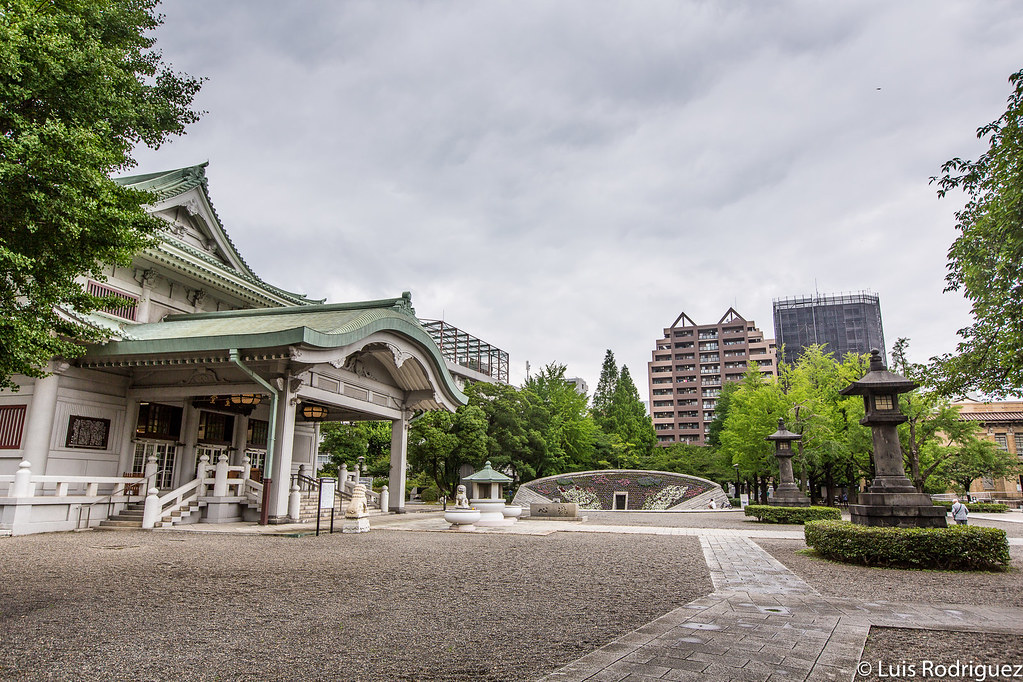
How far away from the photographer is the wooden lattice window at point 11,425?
14195mm

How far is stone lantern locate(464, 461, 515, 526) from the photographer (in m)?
18.1

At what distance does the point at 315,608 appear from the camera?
6.03 metres

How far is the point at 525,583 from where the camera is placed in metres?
7.73

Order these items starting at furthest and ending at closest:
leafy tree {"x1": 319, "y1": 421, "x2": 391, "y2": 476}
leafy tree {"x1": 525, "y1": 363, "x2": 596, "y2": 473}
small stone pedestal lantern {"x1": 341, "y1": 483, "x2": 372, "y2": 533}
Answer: leafy tree {"x1": 525, "y1": 363, "x2": 596, "y2": 473}
leafy tree {"x1": 319, "y1": 421, "x2": 391, "y2": 476}
small stone pedestal lantern {"x1": 341, "y1": 483, "x2": 372, "y2": 533}

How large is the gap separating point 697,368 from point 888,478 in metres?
84.9

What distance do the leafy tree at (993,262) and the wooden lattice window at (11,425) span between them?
62.3ft

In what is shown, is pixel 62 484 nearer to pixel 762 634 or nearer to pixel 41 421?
pixel 41 421

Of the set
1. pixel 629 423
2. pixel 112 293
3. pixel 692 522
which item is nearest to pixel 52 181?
pixel 112 293

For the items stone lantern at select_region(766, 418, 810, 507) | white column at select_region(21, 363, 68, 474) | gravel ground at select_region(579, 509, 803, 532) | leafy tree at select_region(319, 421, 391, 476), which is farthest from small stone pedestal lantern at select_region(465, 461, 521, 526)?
white column at select_region(21, 363, 68, 474)

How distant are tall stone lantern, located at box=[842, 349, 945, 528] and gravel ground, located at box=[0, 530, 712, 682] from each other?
3.29 metres

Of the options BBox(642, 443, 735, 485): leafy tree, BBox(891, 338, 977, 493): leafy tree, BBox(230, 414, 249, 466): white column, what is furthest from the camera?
BBox(642, 443, 735, 485): leafy tree

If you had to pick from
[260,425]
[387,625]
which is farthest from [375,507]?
[387,625]

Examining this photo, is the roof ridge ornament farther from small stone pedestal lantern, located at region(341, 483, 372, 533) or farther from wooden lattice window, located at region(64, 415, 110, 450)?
wooden lattice window, located at region(64, 415, 110, 450)

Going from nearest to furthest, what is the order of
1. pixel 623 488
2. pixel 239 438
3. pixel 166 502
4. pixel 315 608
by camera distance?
pixel 315 608 → pixel 166 502 → pixel 239 438 → pixel 623 488
